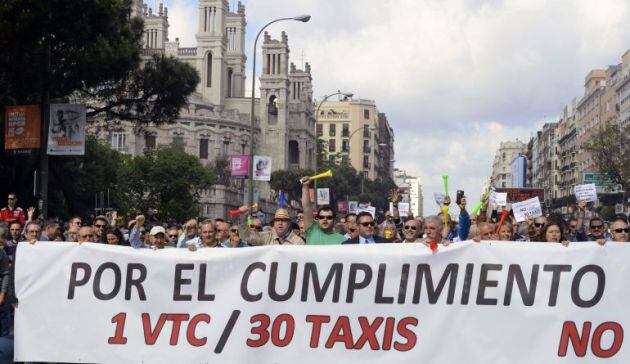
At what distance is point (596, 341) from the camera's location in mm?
7742

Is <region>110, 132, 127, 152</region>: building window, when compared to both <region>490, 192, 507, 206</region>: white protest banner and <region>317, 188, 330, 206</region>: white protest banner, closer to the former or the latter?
<region>317, 188, 330, 206</region>: white protest banner

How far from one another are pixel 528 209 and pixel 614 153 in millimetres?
50683

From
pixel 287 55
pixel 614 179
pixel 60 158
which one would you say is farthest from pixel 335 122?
pixel 60 158

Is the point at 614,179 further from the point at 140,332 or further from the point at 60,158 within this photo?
the point at 140,332

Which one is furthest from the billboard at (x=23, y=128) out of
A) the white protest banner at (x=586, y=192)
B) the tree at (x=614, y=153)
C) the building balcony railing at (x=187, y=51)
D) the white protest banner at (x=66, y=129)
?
the building balcony railing at (x=187, y=51)

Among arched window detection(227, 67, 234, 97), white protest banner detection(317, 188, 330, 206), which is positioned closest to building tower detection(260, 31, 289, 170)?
arched window detection(227, 67, 234, 97)

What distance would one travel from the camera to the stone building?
375ft

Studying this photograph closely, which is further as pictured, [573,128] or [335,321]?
[573,128]

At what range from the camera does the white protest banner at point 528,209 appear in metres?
15.4

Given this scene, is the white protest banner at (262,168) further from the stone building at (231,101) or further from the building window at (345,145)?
the building window at (345,145)

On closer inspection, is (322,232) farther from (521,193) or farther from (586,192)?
(521,193)

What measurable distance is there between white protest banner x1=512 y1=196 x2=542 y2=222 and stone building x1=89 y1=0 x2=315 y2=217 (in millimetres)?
97815

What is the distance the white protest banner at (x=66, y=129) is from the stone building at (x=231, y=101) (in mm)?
90772

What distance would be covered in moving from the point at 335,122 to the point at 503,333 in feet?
545
